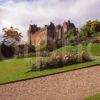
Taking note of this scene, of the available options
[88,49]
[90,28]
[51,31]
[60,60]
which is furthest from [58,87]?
[51,31]

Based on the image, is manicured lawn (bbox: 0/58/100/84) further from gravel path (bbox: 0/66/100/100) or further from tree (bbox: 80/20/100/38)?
tree (bbox: 80/20/100/38)

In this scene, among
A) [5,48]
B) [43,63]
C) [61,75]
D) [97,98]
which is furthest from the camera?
[5,48]

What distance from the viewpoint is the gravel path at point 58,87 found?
12.0m

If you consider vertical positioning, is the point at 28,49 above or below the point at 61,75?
above

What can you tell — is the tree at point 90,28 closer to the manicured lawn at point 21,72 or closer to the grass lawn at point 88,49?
the grass lawn at point 88,49

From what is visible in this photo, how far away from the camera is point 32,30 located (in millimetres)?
49375

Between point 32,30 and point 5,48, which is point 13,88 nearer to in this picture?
point 5,48

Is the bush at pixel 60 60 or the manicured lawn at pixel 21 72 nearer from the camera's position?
the manicured lawn at pixel 21 72

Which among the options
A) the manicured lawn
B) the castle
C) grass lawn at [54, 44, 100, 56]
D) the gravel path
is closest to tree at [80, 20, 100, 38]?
the castle

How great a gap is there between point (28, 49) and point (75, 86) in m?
19.0

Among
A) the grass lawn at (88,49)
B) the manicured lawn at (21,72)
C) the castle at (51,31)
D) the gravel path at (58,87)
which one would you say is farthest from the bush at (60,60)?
the castle at (51,31)

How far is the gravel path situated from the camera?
474 inches

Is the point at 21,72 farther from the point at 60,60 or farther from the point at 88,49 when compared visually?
the point at 88,49

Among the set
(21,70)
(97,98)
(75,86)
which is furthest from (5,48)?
(97,98)
